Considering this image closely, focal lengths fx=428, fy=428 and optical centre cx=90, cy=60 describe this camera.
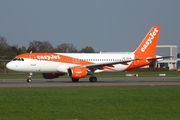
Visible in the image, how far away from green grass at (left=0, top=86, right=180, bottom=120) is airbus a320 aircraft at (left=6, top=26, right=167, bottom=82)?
19.3m

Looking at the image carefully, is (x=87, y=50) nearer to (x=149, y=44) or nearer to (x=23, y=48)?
(x=23, y=48)

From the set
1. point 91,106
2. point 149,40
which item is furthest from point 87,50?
point 91,106

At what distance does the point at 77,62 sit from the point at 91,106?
26132mm

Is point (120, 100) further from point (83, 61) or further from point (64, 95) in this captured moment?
point (83, 61)

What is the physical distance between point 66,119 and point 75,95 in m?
8.54

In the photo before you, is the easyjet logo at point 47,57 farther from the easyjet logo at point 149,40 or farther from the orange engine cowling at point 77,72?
the easyjet logo at point 149,40

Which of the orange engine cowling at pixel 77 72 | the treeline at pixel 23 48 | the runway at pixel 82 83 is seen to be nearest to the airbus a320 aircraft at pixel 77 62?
the orange engine cowling at pixel 77 72

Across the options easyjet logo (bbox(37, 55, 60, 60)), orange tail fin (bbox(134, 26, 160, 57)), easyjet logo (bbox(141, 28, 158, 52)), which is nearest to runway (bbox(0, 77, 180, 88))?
easyjet logo (bbox(37, 55, 60, 60))

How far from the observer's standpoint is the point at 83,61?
160 ft

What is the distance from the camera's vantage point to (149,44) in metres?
53.2

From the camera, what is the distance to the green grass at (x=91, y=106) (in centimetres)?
1930

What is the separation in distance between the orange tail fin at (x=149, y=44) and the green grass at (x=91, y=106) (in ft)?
82.9

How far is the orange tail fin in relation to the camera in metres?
52.6

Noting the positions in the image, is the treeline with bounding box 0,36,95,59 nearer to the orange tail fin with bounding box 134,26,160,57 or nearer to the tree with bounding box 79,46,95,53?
the tree with bounding box 79,46,95,53
